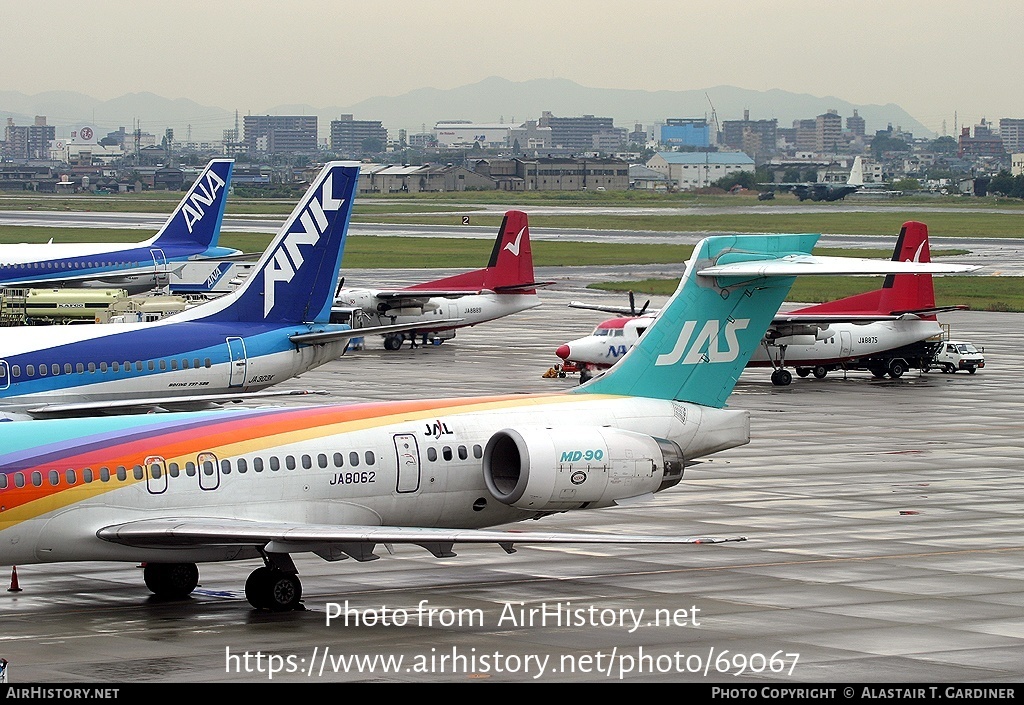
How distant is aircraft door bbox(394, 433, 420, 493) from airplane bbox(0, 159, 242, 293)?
5824 centimetres

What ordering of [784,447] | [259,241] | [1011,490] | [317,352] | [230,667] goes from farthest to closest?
[259,241]
[784,447]
[317,352]
[1011,490]
[230,667]

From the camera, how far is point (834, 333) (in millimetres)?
63469

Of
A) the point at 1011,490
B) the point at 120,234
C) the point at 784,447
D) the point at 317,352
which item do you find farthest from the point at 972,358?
the point at 120,234

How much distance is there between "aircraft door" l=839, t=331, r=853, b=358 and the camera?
Answer: 6350cm

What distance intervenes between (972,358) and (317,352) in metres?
34.0

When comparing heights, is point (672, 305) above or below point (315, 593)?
above

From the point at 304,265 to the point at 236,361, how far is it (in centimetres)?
320

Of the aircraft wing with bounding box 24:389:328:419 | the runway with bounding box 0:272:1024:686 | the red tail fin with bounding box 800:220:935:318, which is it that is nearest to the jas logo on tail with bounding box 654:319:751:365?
the runway with bounding box 0:272:1024:686

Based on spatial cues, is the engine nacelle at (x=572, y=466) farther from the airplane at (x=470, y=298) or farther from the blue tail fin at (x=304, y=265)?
the airplane at (x=470, y=298)

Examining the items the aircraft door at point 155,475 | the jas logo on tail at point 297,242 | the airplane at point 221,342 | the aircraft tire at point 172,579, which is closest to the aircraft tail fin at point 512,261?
the airplane at point 221,342

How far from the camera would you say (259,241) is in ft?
464

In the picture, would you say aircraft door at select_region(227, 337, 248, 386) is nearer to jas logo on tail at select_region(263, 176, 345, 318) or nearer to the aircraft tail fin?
jas logo on tail at select_region(263, 176, 345, 318)

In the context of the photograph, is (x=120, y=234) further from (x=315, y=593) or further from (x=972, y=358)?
(x=315, y=593)

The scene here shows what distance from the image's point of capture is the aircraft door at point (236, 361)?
40.1 m
